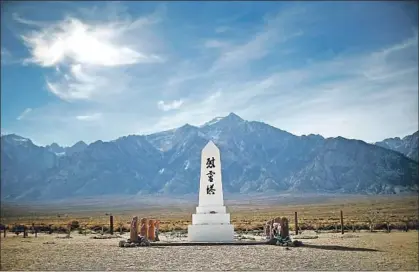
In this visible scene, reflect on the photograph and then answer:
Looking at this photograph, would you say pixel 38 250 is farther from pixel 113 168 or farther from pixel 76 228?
pixel 113 168

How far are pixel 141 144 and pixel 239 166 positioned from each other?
4237cm

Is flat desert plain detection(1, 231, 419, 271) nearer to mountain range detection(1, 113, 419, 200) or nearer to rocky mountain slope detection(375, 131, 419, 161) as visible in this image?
rocky mountain slope detection(375, 131, 419, 161)

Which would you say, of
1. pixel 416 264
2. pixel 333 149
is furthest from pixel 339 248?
pixel 333 149

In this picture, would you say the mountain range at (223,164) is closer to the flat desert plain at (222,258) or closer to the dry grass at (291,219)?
the dry grass at (291,219)

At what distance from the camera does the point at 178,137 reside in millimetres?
187250

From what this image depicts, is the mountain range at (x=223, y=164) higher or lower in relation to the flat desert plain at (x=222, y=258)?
higher

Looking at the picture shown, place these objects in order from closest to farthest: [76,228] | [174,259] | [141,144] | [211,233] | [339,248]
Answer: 1. [174,259]
2. [339,248]
3. [211,233]
4. [76,228]
5. [141,144]

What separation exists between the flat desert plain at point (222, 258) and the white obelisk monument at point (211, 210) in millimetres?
1790

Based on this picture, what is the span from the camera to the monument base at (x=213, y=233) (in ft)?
48.5

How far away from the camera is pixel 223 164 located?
15975 centimetres

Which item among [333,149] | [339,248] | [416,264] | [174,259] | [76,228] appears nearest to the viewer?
[416,264]

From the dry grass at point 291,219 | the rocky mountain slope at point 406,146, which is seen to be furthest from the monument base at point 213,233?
the rocky mountain slope at point 406,146

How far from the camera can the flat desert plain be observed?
9.25 m

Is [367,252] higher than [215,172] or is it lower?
lower
